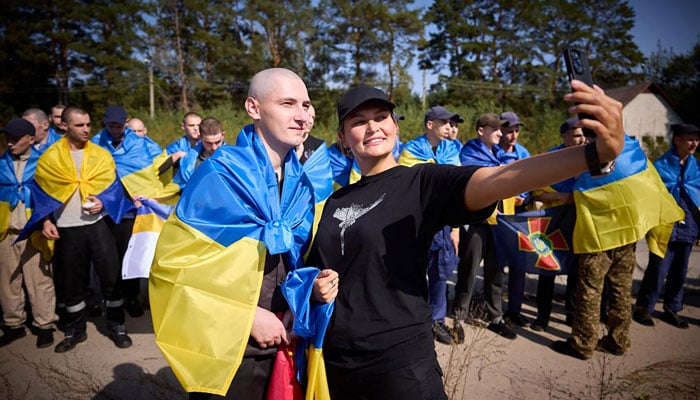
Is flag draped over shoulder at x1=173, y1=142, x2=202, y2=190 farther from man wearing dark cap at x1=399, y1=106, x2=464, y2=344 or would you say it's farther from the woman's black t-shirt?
the woman's black t-shirt

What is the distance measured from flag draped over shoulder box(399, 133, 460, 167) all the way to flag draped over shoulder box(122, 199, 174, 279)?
299cm

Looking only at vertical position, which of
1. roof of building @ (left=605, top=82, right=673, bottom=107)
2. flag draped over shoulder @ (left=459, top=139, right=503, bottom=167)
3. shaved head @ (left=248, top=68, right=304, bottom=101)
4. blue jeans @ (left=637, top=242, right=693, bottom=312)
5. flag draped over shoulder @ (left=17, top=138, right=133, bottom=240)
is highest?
roof of building @ (left=605, top=82, right=673, bottom=107)

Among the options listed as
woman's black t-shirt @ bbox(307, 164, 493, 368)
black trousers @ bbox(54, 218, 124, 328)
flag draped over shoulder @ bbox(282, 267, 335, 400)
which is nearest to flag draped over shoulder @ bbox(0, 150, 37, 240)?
black trousers @ bbox(54, 218, 124, 328)

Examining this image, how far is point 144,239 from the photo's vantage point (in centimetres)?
434

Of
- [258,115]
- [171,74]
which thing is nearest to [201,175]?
[258,115]

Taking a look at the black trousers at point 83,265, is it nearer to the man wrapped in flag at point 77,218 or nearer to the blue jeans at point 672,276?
the man wrapped in flag at point 77,218

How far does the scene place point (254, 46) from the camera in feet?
88.6

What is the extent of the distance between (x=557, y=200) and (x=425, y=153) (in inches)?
63.4

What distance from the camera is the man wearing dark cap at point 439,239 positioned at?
13.8ft

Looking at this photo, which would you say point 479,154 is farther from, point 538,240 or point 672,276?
point 672,276

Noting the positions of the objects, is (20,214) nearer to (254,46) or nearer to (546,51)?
(254,46)

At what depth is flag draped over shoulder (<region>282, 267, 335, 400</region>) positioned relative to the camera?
1.77m

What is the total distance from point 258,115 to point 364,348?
4.50ft

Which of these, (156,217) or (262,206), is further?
(156,217)
